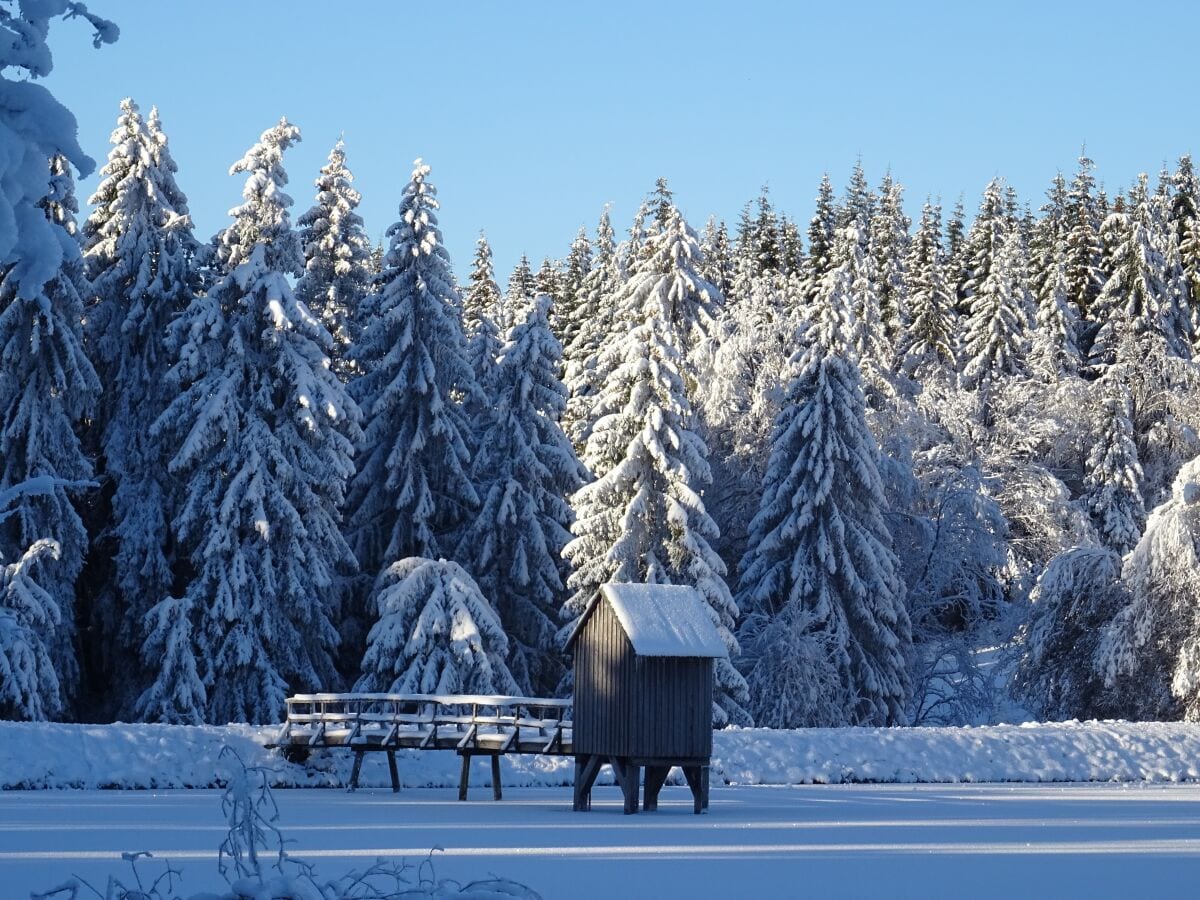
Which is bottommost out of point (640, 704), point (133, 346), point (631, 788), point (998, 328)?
point (631, 788)

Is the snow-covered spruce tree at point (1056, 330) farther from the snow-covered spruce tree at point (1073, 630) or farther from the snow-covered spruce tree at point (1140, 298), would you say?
the snow-covered spruce tree at point (1073, 630)

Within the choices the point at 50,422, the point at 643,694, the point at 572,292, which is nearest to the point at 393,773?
the point at 643,694

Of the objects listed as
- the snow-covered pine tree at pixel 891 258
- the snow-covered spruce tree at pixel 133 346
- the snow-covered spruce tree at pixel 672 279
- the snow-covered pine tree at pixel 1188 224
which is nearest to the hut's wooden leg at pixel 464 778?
the snow-covered spruce tree at pixel 133 346

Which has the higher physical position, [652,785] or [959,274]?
[959,274]

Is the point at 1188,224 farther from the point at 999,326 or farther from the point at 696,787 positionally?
the point at 696,787

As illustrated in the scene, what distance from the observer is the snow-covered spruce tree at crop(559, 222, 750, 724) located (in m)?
41.8

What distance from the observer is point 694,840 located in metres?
21.0

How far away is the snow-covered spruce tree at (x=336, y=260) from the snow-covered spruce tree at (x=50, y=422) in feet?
29.7

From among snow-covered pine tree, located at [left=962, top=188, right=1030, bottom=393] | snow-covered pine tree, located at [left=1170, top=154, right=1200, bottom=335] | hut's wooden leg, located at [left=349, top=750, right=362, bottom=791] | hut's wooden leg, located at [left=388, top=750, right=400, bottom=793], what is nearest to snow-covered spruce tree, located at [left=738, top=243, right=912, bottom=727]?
hut's wooden leg, located at [left=388, top=750, right=400, bottom=793]

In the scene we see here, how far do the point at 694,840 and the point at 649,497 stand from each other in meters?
22.0

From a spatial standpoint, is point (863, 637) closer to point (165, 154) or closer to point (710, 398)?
point (710, 398)

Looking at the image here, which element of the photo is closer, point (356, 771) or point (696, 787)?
point (696, 787)

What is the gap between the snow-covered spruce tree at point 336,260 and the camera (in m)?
48.3

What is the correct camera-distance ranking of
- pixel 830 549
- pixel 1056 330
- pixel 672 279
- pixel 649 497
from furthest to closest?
pixel 1056 330
pixel 672 279
pixel 830 549
pixel 649 497
